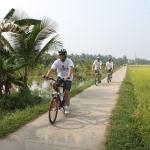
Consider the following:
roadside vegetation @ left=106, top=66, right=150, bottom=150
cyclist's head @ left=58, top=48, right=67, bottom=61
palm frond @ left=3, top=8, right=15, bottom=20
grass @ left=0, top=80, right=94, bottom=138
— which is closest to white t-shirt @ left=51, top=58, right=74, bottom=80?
cyclist's head @ left=58, top=48, right=67, bottom=61

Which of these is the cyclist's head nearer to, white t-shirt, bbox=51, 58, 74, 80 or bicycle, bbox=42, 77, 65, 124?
white t-shirt, bbox=51, 58, 74, 80

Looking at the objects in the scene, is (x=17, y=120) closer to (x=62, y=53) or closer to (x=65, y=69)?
(x=65, y=69)

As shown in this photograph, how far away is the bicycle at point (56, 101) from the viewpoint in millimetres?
8289

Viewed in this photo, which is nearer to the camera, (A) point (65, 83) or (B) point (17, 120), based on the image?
(B) point (17, 120)

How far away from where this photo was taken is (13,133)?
725 cm

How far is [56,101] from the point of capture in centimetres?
851

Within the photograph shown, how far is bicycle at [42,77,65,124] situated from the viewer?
8.29 metres

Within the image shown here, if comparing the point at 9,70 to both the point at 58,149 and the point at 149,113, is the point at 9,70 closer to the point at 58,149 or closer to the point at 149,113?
the point at 149,113

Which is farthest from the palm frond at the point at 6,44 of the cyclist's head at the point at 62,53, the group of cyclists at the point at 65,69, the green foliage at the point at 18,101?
the cyclist's head at the point at 62,53

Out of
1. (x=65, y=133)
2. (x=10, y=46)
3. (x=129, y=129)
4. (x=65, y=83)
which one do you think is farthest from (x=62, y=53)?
(x=10, y=46)

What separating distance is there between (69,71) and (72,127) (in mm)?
1554

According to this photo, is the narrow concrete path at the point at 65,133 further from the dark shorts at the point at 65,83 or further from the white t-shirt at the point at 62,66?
the white t-shirt at the point at 62,66

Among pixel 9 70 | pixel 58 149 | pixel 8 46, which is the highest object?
pixel 8 46

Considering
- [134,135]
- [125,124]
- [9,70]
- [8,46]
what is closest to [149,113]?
[125,124]
